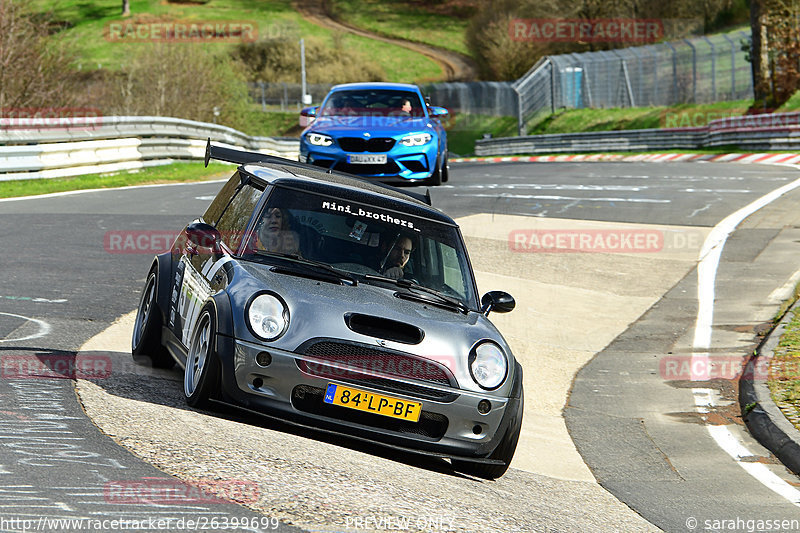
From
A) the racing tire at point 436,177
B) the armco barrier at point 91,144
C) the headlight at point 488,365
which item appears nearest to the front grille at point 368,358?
the headlight at point 488,365

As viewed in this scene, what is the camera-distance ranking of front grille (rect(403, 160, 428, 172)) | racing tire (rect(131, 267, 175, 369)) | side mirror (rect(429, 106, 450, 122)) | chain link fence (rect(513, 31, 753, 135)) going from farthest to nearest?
1. chain link fence (rect(513, 31, 753, 135))
2. side mirror (rect(429, 106, 450, 122))
3. front grille (rect(403, 160, 428, 172))
4. racing tire (rect(131, 267, 175, 369))

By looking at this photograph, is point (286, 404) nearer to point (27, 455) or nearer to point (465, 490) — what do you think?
point (465, 490)

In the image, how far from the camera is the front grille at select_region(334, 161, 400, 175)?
693 inches

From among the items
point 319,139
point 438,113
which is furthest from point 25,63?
point 438,113

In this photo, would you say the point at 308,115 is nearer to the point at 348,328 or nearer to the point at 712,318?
the point at 712,318

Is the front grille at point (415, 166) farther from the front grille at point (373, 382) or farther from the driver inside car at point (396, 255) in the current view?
the front grille at point (373, 382)

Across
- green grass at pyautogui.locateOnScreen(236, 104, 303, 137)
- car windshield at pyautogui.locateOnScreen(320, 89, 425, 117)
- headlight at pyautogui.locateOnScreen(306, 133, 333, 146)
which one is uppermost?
car windshield at pyautogui.locateOnScreen(320, 89, 425, 117)

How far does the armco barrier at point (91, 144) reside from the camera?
1950cm

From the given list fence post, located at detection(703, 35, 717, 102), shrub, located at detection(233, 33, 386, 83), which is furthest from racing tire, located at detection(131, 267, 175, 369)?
shrub, located at detection(233, 33, 386, 83)

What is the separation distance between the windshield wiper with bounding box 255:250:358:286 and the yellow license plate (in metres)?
0.81

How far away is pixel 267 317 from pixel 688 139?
112 ft

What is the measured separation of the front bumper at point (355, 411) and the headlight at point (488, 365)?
3.7 inches

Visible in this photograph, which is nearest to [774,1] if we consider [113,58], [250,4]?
[113,58]

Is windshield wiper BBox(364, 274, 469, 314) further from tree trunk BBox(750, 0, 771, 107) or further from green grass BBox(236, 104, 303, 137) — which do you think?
green grass BBox(236, 104, 303, 137)
